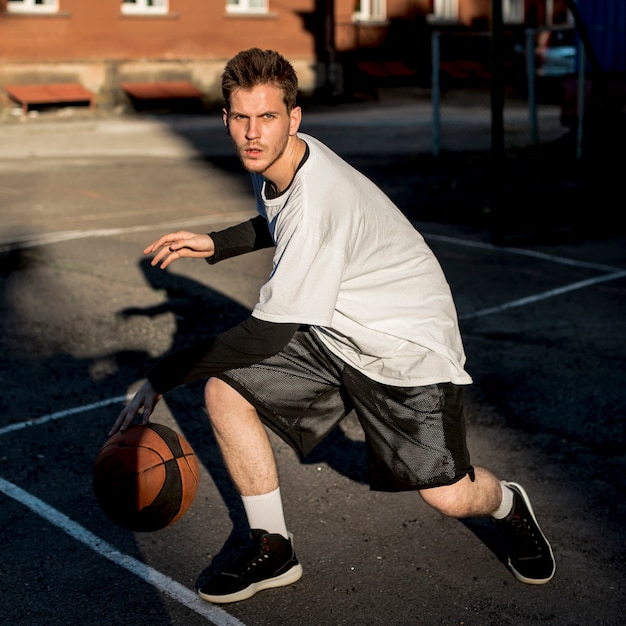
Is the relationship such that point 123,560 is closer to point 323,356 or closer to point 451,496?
point 323,356

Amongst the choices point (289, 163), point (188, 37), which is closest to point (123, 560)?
point (289, 163)

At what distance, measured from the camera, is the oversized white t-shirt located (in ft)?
11.7

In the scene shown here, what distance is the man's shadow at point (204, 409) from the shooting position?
4770mm

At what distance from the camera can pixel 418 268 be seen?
3.94m

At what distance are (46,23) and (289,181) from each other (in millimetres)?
24778

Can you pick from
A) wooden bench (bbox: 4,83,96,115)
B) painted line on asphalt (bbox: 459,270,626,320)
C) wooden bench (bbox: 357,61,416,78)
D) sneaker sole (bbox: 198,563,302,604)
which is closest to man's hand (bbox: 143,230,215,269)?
sneaker sole (bbox: 198,563,302,604)

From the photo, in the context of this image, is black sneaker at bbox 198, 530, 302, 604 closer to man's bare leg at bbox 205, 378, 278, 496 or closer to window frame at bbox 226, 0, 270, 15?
man's bare leg at bbox 205, 378, 278, 496

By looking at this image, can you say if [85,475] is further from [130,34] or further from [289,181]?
[130,34]

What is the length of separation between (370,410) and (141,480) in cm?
89

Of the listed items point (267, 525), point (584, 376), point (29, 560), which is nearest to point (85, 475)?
point (29, 560)

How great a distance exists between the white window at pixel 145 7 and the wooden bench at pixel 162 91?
74.2 inches

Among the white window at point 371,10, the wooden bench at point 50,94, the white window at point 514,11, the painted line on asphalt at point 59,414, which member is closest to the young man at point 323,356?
the painted line on asphalt at point 59,414

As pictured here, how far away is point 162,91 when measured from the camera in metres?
28.0

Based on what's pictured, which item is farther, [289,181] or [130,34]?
[130,34]
